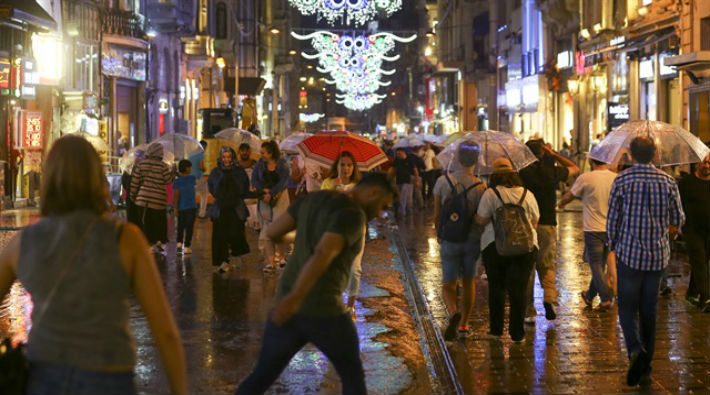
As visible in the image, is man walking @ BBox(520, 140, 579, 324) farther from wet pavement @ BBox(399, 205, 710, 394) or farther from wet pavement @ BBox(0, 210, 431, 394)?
wet pavement @ BBox(0, 210, 431, 394)

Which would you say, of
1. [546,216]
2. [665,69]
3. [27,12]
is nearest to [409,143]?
[665,69]

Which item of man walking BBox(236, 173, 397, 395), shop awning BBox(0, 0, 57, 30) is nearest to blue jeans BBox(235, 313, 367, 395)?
man walking BBox(236, 173, 397, 395)

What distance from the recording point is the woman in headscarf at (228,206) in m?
14.2

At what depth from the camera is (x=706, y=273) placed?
36.2 ft

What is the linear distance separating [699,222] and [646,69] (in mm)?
18007

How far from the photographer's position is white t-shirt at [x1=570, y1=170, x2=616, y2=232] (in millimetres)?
10516

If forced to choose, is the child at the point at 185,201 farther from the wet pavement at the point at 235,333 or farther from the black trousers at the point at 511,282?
the black trousers at the point at 511,282

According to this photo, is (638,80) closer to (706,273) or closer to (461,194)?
(706,273)

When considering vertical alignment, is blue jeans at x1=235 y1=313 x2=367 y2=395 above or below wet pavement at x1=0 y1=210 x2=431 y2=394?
above

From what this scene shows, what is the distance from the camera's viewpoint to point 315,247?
5473 millimetres

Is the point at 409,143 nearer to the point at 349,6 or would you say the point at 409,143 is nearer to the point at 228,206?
the point at 349,6

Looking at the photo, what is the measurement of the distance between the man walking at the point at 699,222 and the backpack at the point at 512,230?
2.72 metres

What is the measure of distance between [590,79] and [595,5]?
10.7 ft

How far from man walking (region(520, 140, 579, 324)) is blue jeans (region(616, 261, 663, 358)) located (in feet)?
8.65
